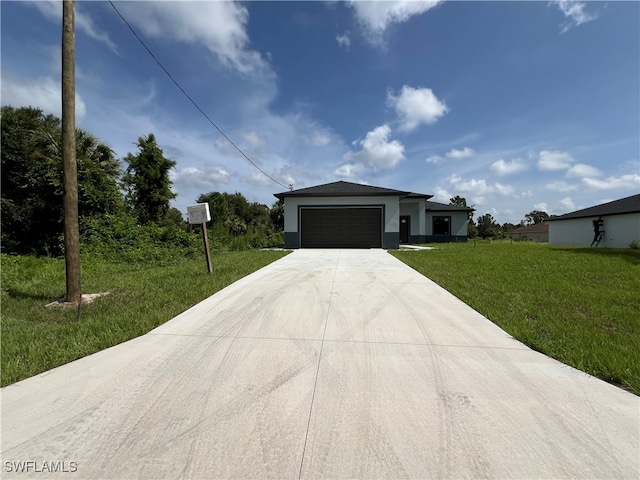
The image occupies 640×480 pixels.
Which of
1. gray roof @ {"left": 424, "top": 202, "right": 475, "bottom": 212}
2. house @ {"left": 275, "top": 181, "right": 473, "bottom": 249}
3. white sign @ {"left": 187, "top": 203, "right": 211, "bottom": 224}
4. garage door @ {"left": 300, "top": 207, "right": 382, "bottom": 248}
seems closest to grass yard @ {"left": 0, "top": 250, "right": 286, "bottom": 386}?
white sign @ {"left": 187, "top": 203, "right": 211, "bottom": 224}

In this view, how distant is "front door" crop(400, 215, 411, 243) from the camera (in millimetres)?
21938

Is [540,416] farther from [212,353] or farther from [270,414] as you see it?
[212,353]

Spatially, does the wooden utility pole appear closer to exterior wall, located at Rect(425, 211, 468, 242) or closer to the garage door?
the garage door

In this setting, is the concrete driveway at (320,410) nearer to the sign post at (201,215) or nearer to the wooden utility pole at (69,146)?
the wooden utility pole at (69,146)

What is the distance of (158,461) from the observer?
69.2 inches

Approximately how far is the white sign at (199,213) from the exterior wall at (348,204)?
842cm

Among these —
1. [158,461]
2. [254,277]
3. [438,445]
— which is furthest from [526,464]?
[254,277]

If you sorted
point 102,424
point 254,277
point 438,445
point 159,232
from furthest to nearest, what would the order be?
point 159,232, point 254,277, point 102,424, point 438,445

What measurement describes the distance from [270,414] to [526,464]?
1.69 meters

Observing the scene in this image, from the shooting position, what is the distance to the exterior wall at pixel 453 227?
23047 mm

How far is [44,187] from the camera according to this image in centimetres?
1267

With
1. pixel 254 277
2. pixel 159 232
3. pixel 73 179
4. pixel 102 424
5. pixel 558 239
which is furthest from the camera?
pixel 558 239

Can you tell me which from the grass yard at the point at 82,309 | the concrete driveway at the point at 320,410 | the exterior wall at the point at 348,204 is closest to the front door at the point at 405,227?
the exterior wall at the point at 348,204

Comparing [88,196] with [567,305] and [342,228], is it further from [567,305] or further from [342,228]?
[567,305]
